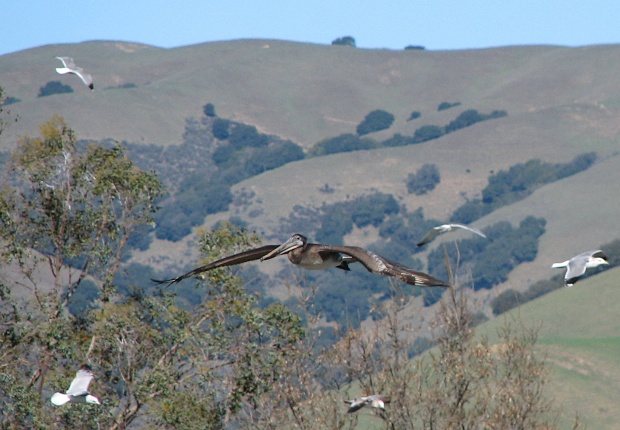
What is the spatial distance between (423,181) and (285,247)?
160 metres

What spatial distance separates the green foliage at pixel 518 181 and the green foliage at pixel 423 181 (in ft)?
19.3

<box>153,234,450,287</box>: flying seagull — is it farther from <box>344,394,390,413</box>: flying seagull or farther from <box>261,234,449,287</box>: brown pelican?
<box>344,394,390,413</box>: flying seagull

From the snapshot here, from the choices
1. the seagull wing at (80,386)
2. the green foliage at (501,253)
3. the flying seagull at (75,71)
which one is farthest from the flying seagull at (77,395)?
the green foliage at (501,253)

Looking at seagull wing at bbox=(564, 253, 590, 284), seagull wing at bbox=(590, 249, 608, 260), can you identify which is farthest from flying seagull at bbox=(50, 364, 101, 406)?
seagull wing at bbox=(590, 249, 608, 260)

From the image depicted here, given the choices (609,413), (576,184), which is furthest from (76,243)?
(576,184)

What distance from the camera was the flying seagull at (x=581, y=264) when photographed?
1786 centimetres

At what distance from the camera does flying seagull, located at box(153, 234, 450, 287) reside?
38.4 feet

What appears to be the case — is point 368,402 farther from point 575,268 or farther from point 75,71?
point 75,71

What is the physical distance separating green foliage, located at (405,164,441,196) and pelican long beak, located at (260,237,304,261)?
158754mm

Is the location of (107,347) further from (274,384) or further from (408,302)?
(408,302)

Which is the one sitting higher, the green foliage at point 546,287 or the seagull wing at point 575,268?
the seagull wing at point 575,268

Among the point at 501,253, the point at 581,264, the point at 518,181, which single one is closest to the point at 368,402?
the point at 581,264

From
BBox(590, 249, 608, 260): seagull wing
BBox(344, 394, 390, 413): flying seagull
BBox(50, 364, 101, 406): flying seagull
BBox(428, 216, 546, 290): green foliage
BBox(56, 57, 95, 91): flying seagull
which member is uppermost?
BBox(56, 57, 95, 91): flying seagull

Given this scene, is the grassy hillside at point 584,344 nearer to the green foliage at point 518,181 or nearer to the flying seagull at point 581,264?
the flying seagull at point 581,264
